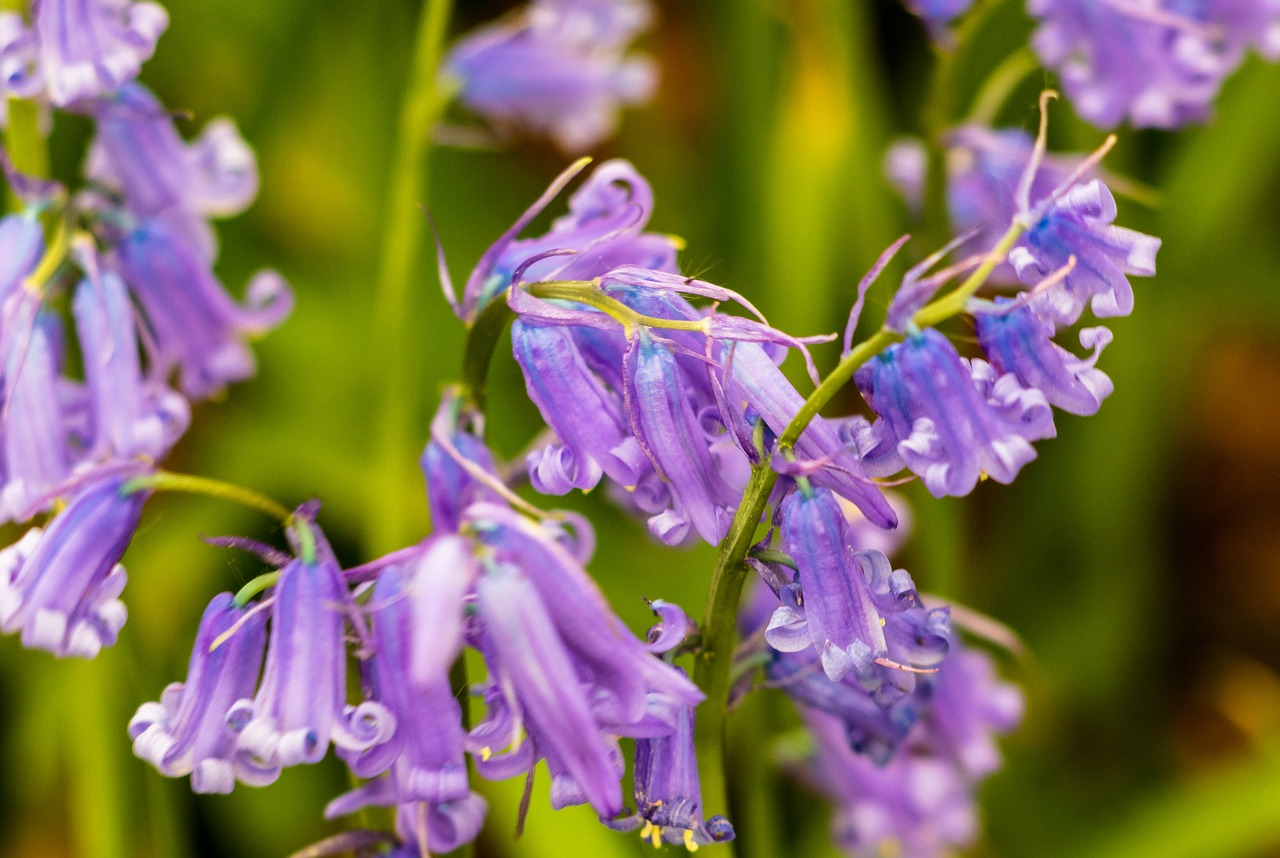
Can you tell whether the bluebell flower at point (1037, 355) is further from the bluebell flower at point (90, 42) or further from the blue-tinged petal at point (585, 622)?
the bluebell flower at point (90, 42)

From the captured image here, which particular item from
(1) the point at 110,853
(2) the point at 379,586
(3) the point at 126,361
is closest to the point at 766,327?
(2) the point at 379,586

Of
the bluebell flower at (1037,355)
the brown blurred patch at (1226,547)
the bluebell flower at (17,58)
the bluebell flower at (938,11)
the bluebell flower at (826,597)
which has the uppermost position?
the bluebell flower at (938,11)

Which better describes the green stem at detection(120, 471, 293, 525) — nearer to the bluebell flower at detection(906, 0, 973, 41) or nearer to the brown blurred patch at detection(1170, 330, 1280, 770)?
the bluebell flower at detection(906, 0, 973, 41)

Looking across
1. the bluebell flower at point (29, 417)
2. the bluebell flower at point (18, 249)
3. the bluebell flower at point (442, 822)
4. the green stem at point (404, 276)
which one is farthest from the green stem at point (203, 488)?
the green stem at point (404, 276)

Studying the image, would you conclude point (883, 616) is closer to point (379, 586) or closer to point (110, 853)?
point (379, 586)

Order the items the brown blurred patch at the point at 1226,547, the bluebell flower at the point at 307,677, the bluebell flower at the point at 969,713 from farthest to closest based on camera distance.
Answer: the brown blurred patch at the point at 1226,547, the bluebell flower at the point at 969,713, the bluebell flower at the point at 307,677

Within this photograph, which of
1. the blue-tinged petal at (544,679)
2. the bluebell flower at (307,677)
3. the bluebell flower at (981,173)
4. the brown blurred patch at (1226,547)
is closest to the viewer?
the blue-tinged petal at (544,679)
